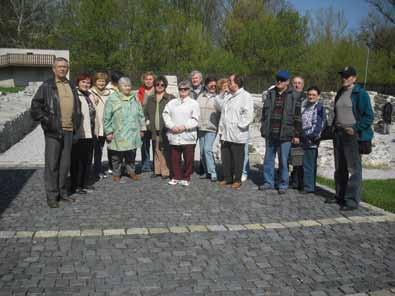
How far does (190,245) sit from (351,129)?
2.91 m

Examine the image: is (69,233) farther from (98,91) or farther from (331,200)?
(331,200)

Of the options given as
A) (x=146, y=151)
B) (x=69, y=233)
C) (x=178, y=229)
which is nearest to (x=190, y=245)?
(x=178, y=229)

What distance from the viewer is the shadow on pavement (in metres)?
6.67

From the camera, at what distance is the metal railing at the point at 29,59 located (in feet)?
121

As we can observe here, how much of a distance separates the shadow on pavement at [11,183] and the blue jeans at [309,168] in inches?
176

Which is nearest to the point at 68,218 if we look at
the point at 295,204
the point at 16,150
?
the point at 295,204

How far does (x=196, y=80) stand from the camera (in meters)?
8.30

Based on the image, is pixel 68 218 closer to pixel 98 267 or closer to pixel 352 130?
pixel 98 267

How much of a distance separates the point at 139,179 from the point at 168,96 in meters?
1.56

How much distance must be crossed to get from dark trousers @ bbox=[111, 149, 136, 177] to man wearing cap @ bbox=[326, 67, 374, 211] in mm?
3524

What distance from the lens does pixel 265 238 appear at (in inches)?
211

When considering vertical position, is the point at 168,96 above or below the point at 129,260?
above

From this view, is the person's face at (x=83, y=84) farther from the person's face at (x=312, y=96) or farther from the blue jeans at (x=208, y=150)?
the person's face at (x=312, y=96)

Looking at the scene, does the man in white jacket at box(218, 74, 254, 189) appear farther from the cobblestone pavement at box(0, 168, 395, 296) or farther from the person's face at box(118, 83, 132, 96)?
the person's face at box(118, 83, 132, 96)
